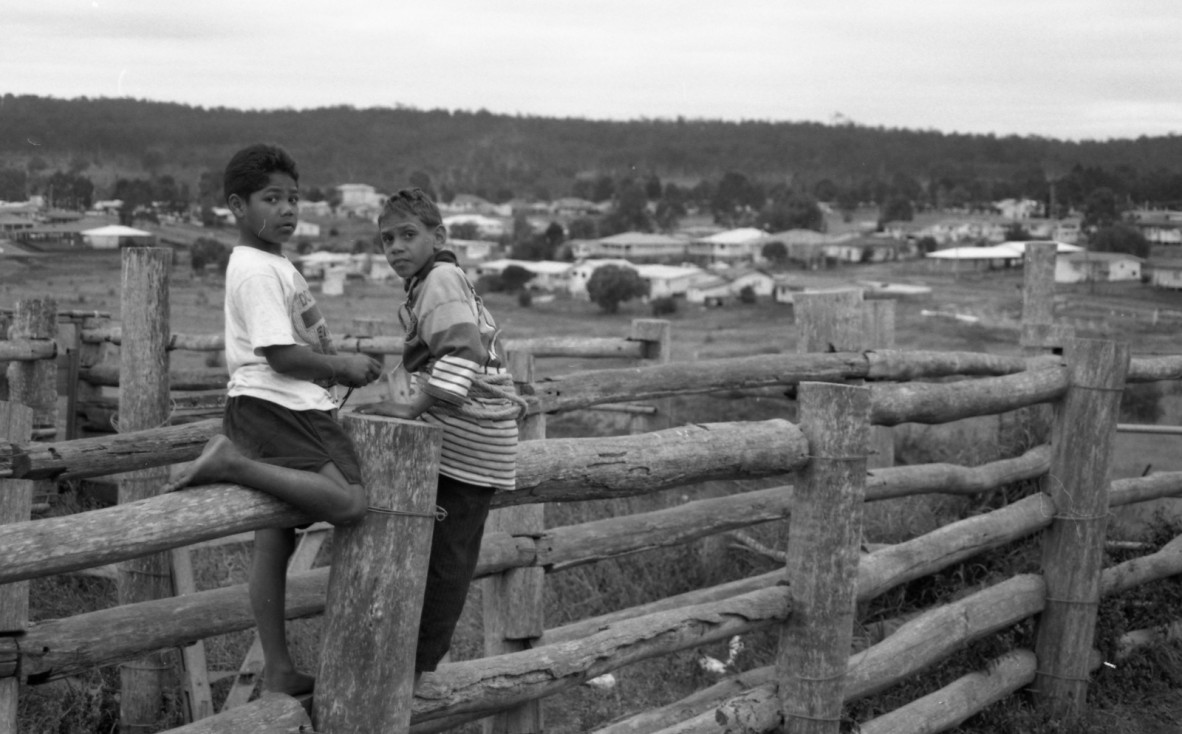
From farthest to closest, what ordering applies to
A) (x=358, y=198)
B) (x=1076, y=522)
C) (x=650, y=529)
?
(x=358, y=198) → (x=1076, y=522) → (x=650, y=529)

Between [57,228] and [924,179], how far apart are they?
60.7 feet

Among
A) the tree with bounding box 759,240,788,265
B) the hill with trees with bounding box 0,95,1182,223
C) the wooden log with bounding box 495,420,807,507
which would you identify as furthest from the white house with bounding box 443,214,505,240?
the wooden log with bounding box 495,420,807,507

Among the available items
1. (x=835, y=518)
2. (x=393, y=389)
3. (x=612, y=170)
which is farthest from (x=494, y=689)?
(x=612, y=170)

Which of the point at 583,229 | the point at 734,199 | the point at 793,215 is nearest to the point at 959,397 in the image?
the point at 793,215

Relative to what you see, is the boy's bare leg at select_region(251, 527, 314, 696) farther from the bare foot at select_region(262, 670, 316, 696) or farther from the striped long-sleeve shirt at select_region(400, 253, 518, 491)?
the striped long-sleeve shirt at select_region(400, 253, 518, 491)

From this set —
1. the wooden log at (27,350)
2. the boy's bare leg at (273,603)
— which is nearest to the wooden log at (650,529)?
the boy's bare leg at (273,603)

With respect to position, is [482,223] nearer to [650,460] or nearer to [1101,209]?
[1101,209]

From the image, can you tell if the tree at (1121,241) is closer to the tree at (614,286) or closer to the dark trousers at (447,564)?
the dark trousers at (447,564)

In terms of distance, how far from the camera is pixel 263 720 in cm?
253

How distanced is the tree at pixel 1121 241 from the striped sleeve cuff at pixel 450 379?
10.1 m

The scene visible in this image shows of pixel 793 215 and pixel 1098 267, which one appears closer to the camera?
pixel 1098 267

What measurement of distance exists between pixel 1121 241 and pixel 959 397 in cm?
807

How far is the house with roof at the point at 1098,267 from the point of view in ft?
37.3

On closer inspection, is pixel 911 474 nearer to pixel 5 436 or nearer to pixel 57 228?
pixel 5 436
